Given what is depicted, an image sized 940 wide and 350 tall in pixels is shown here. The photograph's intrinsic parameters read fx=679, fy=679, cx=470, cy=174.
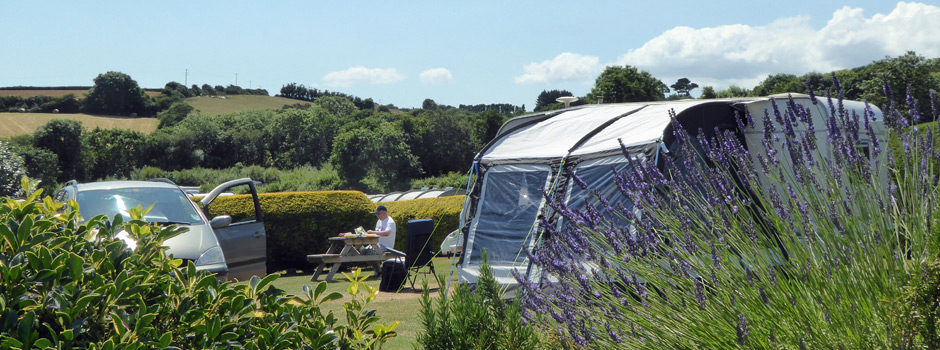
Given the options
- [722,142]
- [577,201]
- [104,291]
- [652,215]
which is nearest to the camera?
[104,291]

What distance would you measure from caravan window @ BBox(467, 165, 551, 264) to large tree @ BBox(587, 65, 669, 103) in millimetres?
33778

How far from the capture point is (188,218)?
7.80 m

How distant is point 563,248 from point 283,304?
2.00m

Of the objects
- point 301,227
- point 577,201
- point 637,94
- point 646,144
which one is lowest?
point 301,227

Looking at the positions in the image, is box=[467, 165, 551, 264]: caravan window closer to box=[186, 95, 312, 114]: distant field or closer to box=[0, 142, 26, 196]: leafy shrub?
box=[0, 142, 26, 196]: leafy shrub

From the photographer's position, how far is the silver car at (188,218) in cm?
704

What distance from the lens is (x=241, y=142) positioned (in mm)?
67688

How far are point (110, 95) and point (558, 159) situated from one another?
89034 millimetres

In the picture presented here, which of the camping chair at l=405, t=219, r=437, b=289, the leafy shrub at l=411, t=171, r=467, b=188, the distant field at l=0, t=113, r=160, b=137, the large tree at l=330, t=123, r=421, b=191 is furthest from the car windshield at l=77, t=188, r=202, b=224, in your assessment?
the distant field at l=0, t=113, r=160, b=137

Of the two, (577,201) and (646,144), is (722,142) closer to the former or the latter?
(646,144)

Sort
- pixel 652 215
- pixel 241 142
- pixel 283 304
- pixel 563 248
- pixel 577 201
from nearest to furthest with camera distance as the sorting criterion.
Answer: pixel 283 304 → pixel 652 215 → pixel 563 248 → pixel 577 201 → pixel 241 142

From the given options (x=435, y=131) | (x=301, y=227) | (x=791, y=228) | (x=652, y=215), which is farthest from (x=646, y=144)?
(x=435, y=131)

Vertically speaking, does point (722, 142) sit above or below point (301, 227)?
above

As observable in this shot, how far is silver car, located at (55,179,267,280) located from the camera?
7039 mm
